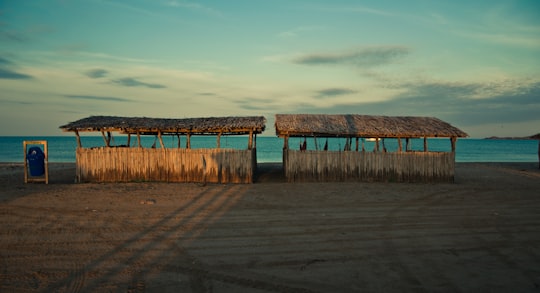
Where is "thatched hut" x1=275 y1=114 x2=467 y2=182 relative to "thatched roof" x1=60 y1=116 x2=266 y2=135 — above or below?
Result: below

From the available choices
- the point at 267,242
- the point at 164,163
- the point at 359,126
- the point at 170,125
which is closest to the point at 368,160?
the point at 359,126

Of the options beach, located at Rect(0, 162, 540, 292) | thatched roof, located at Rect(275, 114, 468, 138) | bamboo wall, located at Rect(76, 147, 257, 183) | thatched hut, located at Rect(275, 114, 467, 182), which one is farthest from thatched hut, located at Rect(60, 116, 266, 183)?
beach, located at Rect(0, 162, 540, 292)

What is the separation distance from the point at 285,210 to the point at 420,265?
14.8ft

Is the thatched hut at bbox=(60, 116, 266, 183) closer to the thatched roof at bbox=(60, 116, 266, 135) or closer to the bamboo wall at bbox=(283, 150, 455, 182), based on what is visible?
the thatched roof at bbox=(60, 116, 266, 135)

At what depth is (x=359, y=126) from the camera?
15.4m

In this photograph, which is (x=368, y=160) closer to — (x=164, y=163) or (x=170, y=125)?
(x=170, y=125)

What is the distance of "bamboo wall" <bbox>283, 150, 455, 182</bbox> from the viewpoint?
14945mm

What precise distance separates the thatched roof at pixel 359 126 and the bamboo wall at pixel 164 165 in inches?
92.8

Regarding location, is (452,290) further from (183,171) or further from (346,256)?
(183,171)

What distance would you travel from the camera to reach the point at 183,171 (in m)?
14.8

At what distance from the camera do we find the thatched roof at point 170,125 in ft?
47.0

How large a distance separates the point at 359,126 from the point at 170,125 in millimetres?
8383

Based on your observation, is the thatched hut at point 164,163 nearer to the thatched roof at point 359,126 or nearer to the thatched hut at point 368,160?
the thatched roof at point 359,126

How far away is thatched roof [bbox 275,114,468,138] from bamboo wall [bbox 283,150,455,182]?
886 mm
